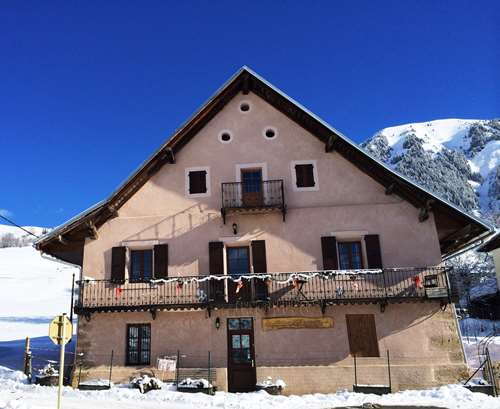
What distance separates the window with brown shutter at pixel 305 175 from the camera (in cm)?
1888

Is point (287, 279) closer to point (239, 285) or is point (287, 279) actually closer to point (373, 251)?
point (239, 285)

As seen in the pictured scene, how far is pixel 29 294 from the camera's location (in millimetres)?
52719

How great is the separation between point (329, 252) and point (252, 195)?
3696mm

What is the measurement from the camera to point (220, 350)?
17047mm

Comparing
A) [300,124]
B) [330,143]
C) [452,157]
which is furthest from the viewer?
[452,157]

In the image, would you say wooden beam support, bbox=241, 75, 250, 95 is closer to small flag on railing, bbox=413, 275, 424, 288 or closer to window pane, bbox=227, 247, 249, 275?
window pane, bbox=227, 247, 249, 275

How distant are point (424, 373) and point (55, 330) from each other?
1230cm

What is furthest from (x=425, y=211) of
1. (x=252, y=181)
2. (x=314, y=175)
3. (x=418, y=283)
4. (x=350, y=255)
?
(x=252, y=181)

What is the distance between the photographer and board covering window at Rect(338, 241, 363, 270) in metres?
18.1

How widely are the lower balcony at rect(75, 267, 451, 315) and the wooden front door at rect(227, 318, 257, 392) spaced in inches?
38.5

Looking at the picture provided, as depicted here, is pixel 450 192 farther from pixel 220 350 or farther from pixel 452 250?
pixel 220 350

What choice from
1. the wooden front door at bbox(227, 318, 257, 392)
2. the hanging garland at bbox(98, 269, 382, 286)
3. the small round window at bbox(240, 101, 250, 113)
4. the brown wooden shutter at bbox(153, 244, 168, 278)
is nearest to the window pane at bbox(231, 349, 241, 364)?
the wooden front door at bbox(227, 318, 257, 392)

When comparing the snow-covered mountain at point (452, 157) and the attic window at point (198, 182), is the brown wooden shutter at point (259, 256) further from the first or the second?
the snow-covered mountain at point (452, 157)

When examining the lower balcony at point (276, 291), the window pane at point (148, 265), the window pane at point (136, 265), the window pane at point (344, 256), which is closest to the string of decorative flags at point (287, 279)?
the lower balcony at point (276, 291)
